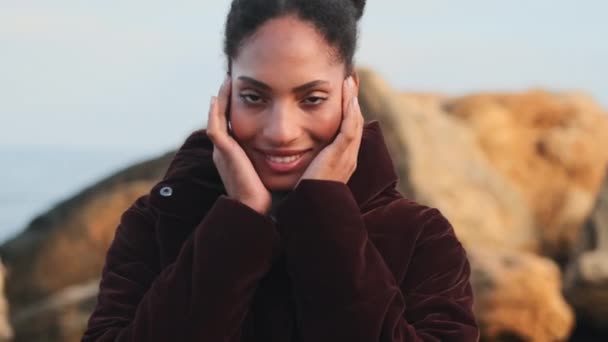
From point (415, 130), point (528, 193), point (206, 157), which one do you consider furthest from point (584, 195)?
point (206, 157)

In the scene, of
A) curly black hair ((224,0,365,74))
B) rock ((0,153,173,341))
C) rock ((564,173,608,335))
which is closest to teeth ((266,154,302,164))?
curly black hair ((224,0,365,74))

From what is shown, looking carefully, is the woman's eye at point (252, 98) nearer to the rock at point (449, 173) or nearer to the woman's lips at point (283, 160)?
the woman's lips at point (283, 160)

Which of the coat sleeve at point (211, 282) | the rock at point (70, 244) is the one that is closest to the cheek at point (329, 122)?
the coat sleeve at point (211, 282)

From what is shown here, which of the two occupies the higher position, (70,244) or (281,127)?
(281,127)

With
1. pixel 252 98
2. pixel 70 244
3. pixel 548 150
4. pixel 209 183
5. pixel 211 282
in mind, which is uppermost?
pixel 252 98

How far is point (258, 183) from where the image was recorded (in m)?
2.82

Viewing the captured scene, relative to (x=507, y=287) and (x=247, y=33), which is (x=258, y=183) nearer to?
(x=247, y=33)

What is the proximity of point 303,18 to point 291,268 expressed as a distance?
537 millimetres

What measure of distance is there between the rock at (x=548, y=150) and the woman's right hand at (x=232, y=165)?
41.8 ft

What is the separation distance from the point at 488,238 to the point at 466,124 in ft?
11.4

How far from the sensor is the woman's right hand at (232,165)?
9.22ft

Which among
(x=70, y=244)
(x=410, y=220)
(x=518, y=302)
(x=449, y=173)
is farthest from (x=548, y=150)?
(x=410, y=220)

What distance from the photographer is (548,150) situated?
16562 mm

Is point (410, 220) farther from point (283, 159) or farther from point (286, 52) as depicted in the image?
point (286, 52)
